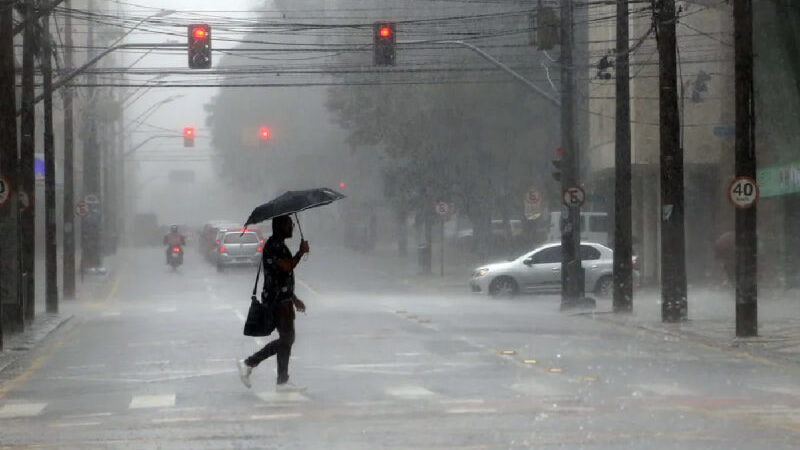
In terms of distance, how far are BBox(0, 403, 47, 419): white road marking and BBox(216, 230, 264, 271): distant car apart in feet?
141

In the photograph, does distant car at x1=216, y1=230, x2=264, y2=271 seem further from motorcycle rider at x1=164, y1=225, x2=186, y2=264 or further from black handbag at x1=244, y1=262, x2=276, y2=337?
black handbag at x1=244, y1=262, x2=276, y2=337

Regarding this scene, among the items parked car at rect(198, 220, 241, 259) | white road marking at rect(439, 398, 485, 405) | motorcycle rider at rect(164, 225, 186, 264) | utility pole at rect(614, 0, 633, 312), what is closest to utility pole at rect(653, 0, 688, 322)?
utility pole at rect(614, 0, 633, 312)

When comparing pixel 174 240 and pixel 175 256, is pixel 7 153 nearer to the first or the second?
pixel 175 256

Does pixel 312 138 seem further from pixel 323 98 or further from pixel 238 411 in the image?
pixel 238 411

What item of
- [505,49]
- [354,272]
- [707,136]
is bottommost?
[354,272]

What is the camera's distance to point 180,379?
58.4 ft

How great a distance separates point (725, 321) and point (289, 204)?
13.9 metres

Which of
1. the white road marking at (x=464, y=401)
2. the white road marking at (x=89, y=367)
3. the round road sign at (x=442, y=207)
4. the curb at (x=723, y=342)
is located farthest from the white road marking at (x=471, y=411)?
the round road sign at (x=442, y=207)

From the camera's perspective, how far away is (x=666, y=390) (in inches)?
617

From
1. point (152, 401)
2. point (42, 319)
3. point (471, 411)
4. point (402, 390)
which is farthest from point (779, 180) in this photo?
point (471, 411)

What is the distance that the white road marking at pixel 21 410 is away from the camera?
1462cm

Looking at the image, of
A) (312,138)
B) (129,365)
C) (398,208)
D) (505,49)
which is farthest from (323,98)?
(129,365)

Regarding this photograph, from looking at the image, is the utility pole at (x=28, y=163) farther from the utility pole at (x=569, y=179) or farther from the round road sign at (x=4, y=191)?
the utility pole at (x=569, y=179)

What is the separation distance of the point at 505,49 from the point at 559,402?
142 feet
